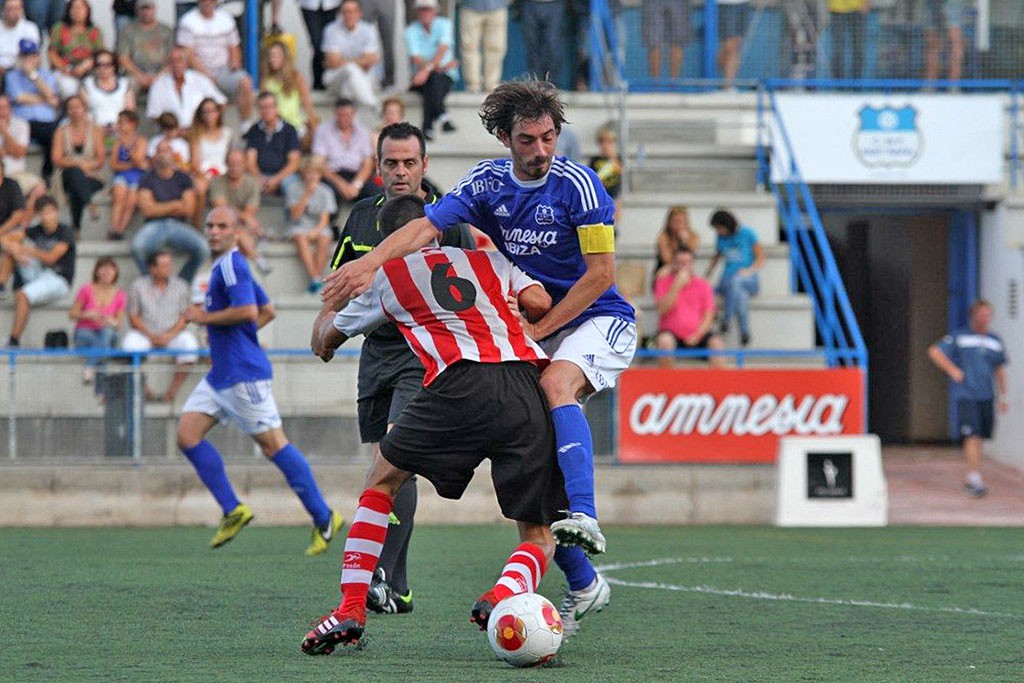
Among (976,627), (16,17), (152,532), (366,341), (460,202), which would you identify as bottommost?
(152,532)

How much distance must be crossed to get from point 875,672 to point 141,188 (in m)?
12.7

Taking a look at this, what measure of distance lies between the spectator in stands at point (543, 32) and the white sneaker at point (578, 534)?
14.9m

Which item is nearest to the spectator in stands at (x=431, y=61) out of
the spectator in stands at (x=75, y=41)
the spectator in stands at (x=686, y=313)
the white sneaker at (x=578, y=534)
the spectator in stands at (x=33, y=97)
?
the spectator in stands at (x=75, y=41)

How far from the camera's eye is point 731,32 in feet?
70.4

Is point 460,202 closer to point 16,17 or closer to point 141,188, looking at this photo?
point 141,188

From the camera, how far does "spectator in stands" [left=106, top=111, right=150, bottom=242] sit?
1794 centimetres

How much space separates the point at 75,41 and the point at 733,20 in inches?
300

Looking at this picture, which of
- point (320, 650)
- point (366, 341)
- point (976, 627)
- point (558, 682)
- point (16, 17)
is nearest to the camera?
point (558, 682)

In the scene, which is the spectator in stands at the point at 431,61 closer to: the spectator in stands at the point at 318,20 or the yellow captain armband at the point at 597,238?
the spectator in stands at the point at 318,20

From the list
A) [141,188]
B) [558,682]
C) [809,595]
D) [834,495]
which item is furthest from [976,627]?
[141,188]

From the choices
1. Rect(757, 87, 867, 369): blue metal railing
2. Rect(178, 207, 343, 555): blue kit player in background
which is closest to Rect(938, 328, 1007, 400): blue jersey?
Rect(757, 87, 867, 369): blue metal railing

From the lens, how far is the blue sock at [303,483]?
11508 millimetres

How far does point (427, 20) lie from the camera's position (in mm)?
20031

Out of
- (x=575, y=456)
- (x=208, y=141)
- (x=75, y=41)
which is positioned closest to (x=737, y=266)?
(x=208, y=141)
